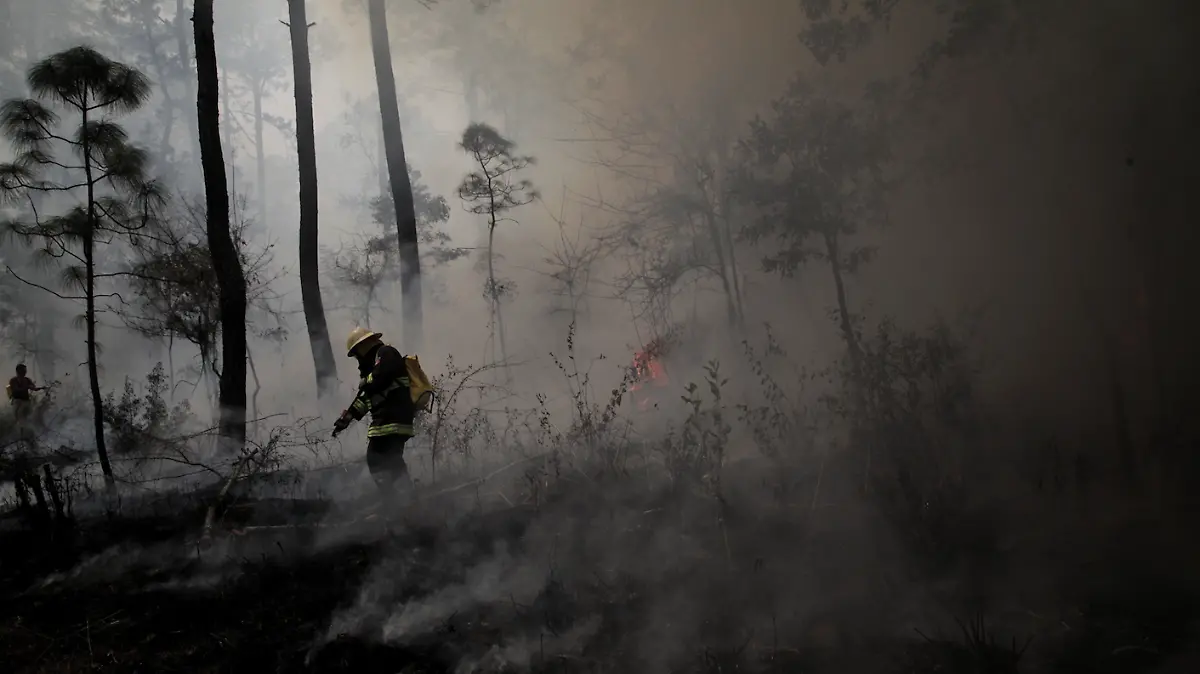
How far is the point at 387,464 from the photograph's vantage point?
4.65 metres

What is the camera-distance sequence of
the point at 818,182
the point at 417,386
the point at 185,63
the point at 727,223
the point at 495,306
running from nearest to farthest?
the point at 417,386, the point at 818,182, the point at 727,223, the point at 495,306, the point at 185,63

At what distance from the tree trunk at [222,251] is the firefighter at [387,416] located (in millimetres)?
2603

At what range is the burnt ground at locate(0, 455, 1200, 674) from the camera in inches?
112

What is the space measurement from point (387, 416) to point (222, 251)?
3.36 m

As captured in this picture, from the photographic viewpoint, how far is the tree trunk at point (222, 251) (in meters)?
6.54

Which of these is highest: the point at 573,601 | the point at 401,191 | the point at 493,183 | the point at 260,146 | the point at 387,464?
the point at 260,146

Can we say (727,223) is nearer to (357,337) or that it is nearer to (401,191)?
(357,337)

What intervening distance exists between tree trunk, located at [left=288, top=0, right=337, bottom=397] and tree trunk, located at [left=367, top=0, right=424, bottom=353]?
0.99 m

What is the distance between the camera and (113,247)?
600 inches

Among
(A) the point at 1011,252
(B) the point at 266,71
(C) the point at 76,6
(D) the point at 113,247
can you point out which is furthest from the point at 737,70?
(B) the point at 266,71

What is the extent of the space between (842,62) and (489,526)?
3.97 meters

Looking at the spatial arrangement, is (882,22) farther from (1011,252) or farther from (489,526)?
(489,526)

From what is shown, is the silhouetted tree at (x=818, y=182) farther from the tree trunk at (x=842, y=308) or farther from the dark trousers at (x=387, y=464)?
the dark trousers at (x=387, y=464)

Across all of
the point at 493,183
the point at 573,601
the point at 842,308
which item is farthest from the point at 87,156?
the point at 842,308
